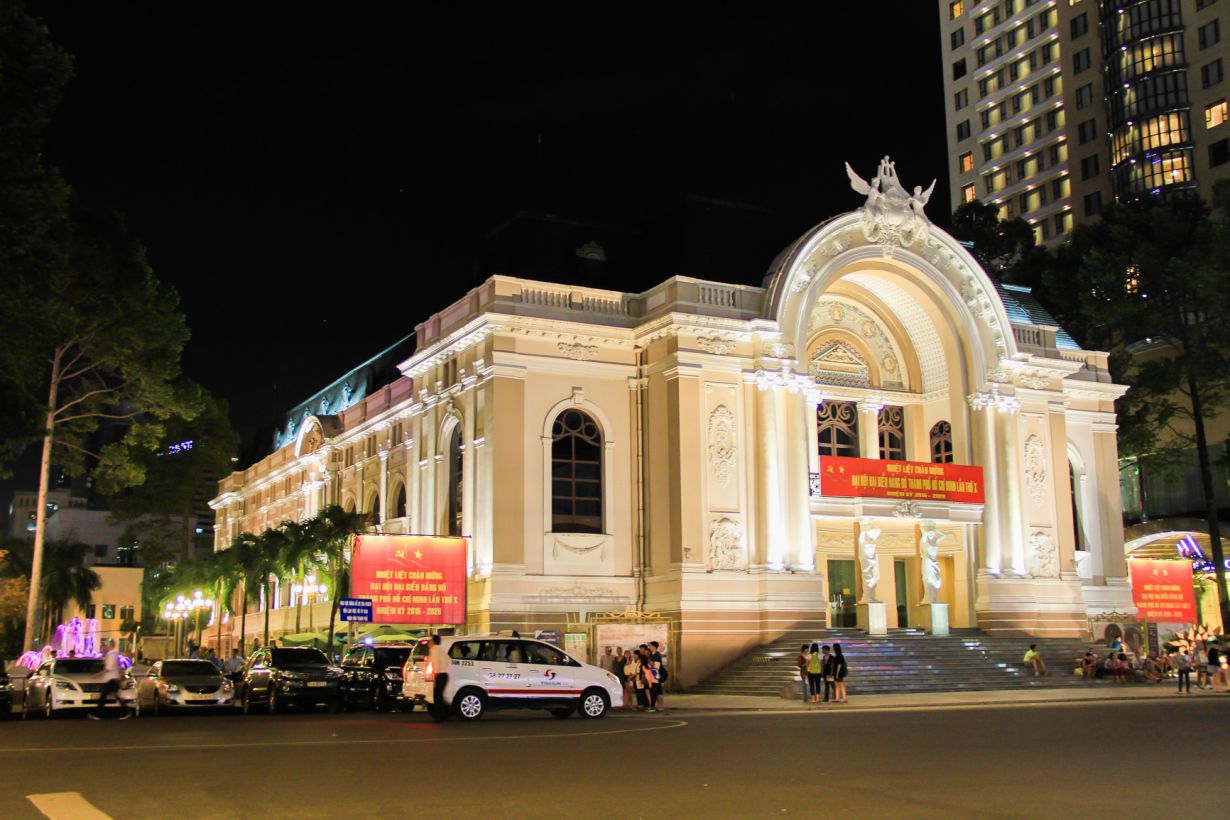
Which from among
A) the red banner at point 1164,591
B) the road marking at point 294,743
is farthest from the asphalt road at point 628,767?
the red banner at point 1164,591

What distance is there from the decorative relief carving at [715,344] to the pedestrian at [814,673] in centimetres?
1038

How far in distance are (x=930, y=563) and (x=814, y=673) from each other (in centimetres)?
1146

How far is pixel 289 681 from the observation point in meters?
27.1

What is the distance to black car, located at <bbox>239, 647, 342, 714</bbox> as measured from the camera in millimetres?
27062

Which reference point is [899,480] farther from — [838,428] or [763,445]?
[763,445]

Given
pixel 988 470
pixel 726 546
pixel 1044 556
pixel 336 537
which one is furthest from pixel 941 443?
pixel 336 537

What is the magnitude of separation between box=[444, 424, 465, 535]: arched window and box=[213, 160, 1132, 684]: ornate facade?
3.1 inches

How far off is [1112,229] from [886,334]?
17.1 meters

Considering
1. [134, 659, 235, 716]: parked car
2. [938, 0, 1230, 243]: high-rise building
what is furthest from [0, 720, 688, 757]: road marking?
[938, 0, 1230, 243]: high-rise building

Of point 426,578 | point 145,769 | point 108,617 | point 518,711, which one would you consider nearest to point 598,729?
point 518,711

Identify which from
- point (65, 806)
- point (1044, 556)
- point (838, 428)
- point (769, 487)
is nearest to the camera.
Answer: point (65, 806)

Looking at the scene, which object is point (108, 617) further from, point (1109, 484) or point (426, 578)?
point (1109, 484)

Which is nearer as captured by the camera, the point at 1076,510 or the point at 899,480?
the point at 899,480

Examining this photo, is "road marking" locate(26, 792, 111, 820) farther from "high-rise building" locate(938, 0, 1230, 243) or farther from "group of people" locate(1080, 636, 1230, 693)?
"high-rise building" locate(938, 0, 1230, 243)
